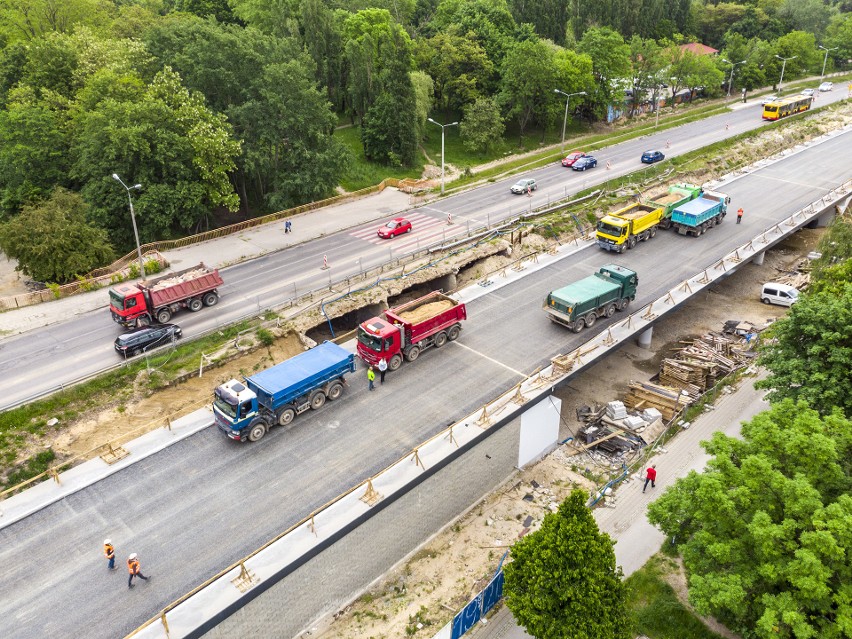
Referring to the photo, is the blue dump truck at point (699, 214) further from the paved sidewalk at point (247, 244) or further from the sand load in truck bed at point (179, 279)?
the sand load in truck bed at point (179, 279)

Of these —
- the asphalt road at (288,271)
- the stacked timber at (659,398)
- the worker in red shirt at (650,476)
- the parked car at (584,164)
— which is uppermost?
the parked car at (584,164)

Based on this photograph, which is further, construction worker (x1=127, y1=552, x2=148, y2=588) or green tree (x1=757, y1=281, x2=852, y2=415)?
green tree (x1=757, y1=281, x2=852, y2=415)

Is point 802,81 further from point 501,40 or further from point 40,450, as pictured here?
point 40,450

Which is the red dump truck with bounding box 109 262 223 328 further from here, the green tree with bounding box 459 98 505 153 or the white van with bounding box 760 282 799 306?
the green tree with bounding box 459 98 505 153

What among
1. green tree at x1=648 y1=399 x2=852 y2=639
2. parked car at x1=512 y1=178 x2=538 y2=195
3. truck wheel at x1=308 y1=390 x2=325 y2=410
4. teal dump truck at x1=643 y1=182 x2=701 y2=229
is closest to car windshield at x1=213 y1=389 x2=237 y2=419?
truck wheel at x1=308 y1=390 x2=325 y2=410

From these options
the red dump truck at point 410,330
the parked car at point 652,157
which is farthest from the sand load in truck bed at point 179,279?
the parked car at point 652,157

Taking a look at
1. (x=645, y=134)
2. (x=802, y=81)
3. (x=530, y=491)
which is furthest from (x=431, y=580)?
(x=802, y=81)
